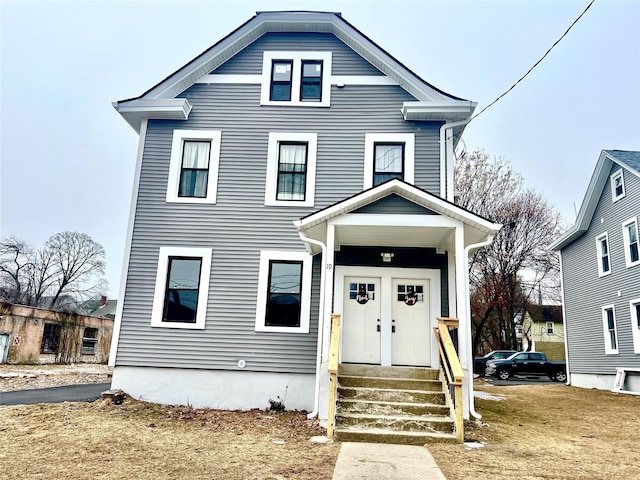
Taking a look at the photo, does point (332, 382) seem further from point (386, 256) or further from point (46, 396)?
point (46, 396)

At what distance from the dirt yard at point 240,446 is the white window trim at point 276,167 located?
4.32 metres

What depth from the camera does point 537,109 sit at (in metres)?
28.7

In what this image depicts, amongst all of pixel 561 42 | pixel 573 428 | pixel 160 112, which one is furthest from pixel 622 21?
pixel 160 112

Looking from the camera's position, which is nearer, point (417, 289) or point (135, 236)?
point (417, 289)

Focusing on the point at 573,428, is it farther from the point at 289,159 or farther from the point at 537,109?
the point at 537,109

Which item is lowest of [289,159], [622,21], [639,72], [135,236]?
[135,236]

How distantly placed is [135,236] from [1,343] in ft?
56.0

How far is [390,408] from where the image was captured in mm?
6883

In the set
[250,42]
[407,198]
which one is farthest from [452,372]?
[250,42]

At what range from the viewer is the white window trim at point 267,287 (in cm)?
916

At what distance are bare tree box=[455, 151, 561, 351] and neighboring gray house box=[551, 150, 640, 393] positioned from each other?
811cm

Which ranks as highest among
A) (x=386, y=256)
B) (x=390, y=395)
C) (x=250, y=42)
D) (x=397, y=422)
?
(x=250, y=42)

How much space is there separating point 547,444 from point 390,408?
2216mm

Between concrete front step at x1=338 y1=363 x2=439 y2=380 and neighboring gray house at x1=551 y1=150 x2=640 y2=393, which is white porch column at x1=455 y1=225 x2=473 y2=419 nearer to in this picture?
concrete front step at x1=338 y1=363 x2=439 y2=380
